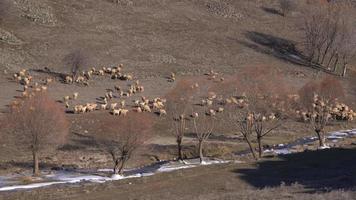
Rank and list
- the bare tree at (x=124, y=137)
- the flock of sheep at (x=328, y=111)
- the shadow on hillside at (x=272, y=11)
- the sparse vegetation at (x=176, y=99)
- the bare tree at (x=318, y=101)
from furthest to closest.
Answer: the shadow on hillside at (x=272, y=11) < the flock of sheep at (x=328, y=111) < the bare tree at (x=318, y=101) < the bare tree at (x=124, y=137) < the sparse vegetation at (x=176, y=99)

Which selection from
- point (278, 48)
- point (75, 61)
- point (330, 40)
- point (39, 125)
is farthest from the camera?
point (278, 48)

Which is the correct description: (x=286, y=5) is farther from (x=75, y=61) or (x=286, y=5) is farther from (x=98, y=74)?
(x=75, y=61)

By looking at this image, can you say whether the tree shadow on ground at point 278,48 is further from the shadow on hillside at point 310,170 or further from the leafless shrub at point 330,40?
the shadow on hillside at point 310,170

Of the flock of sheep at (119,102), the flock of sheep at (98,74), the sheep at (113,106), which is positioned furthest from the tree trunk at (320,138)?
the flock of sheep at (98,74)

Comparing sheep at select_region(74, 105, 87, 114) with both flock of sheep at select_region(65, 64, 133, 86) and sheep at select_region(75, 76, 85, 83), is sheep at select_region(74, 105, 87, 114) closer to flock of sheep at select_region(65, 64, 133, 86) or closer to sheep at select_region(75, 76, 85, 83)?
flock of sheep at select_region(65, 64, 133, 86)

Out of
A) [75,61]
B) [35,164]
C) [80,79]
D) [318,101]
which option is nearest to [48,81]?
[80,79]

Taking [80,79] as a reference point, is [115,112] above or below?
below

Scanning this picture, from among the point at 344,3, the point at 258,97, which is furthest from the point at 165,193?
the point at 344,3
